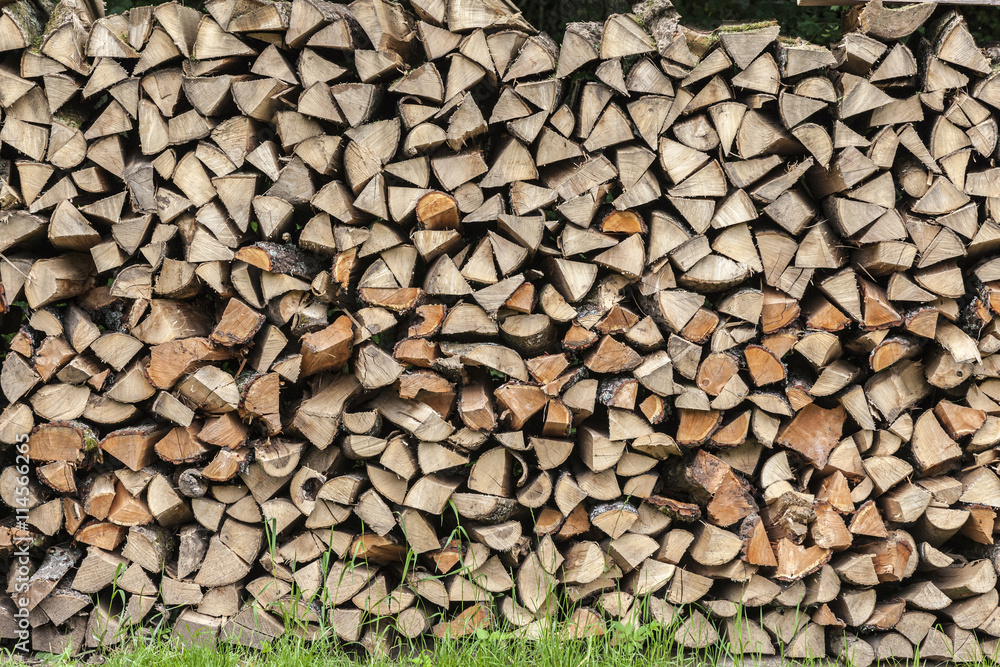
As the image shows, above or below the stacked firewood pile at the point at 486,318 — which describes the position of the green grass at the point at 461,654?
below

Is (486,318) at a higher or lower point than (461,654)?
higher

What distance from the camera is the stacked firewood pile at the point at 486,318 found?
6.49 ft

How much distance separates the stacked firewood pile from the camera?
77.9 inches

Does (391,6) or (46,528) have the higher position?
(391,6)

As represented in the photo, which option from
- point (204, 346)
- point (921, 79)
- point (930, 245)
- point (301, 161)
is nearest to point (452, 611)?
point (204, 346)

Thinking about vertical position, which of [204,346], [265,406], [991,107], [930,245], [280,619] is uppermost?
[991,107]

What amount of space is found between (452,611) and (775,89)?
1927 millimetres

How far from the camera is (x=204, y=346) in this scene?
2.02m

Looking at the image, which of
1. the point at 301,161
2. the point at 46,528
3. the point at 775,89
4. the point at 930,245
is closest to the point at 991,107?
the point at 930,245

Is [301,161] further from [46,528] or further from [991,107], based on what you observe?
[991,107]

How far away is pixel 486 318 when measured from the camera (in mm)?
1974

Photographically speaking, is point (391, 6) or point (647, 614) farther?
point (647, 614)

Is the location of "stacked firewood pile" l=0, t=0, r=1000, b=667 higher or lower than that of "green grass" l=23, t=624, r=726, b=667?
higher

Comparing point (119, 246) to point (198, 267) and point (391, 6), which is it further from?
point (391, 6)
